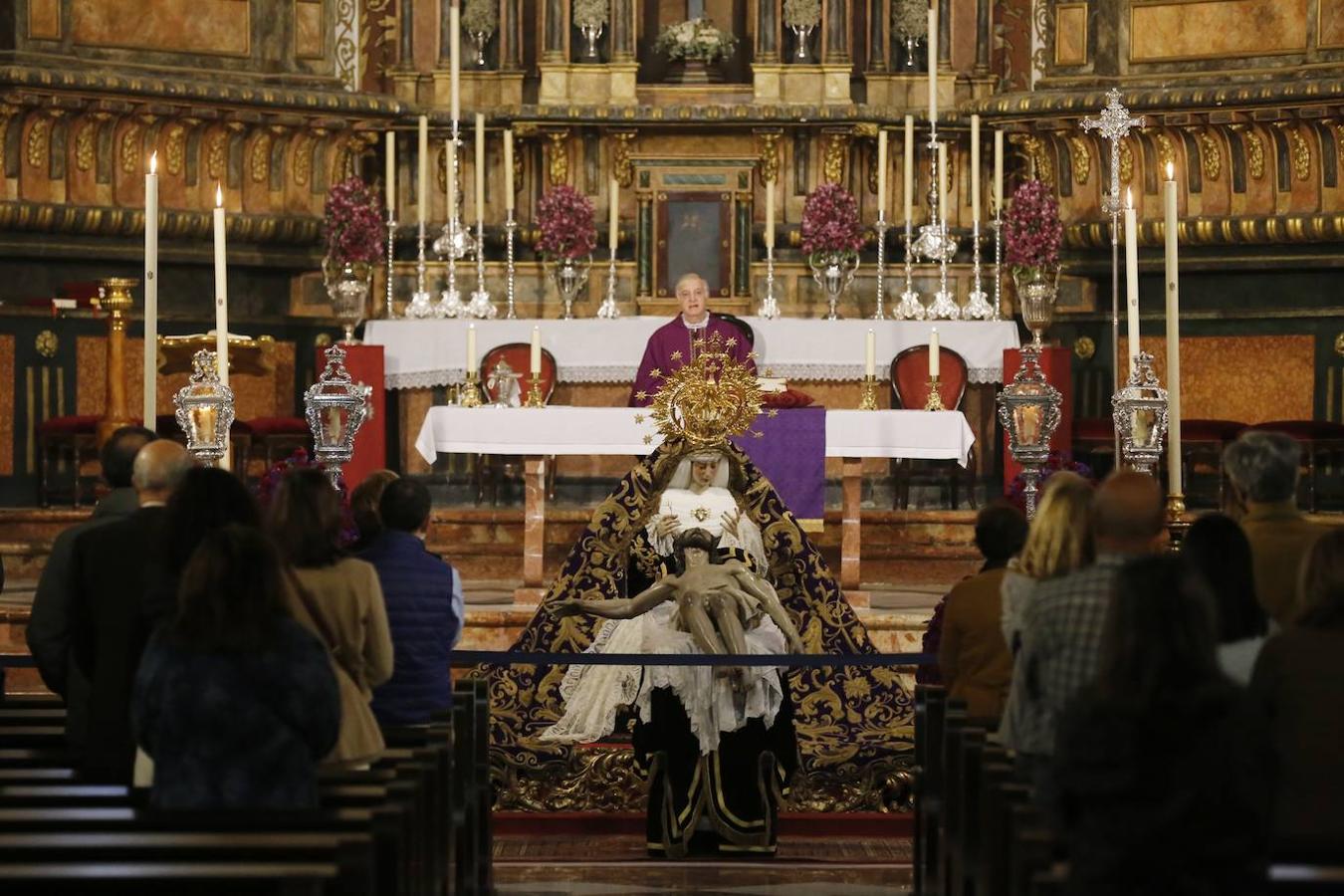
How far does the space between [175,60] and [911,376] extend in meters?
4.48

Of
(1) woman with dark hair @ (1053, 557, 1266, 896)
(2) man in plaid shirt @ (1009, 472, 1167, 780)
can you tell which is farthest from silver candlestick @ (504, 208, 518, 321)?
(1) woman with dark hair @ (1053, 557, 1266, 896)

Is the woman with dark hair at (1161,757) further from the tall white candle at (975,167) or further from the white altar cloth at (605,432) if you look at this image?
the tall white candle at (975,167)

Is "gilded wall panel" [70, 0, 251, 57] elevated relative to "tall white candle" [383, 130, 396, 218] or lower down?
elevated

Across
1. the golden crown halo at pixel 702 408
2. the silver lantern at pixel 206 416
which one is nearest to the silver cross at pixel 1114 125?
the golden crown halo at pixel 702 408

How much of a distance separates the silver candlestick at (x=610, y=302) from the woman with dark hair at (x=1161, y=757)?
9226 millimetres

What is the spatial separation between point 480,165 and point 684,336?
2066 mm

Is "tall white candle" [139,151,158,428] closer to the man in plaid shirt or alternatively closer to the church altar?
the man in plaid shirt

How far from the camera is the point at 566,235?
13.8 metres

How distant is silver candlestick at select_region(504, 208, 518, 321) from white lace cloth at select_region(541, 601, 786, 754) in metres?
4.80

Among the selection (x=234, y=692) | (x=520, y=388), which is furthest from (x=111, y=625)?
(x=520, y=388)

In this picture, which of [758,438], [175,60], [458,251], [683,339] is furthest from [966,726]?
[175,60]

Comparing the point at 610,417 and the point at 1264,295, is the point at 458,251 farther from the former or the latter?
the point at 1264,295

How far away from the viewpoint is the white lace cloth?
8406 millimetres

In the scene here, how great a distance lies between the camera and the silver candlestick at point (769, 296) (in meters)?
13.7
